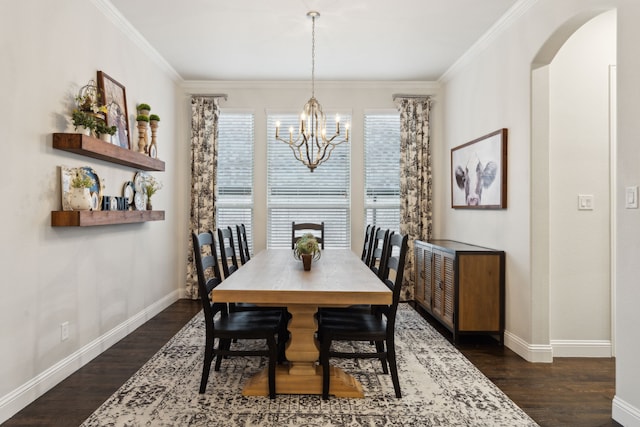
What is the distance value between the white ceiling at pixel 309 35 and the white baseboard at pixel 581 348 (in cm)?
278

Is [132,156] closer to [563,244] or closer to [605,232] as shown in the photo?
[563,244]

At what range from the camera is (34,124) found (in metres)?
2.63

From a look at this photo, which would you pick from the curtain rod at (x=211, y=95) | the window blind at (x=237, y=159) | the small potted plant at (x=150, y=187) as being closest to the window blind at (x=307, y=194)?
the window blind at (x=237, y=159)

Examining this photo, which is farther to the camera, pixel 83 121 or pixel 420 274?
pixel 420 274

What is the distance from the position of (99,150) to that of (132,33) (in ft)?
5.14

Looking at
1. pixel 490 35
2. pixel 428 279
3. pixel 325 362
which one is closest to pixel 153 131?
pixel 325 362

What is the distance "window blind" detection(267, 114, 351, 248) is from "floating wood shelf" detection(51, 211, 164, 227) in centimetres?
204

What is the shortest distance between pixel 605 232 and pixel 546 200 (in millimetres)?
541

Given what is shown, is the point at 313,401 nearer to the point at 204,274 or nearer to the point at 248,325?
the point at 248,325

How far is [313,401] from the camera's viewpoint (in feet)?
8.40

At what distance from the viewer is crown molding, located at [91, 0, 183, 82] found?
11.6ft

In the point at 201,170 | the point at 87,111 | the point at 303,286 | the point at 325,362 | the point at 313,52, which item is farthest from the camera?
the point at 201,170

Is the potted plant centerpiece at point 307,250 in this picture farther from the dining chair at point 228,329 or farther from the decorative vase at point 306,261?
the dining chair at point 228,329

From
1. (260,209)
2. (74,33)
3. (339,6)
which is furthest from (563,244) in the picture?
(74,33)
